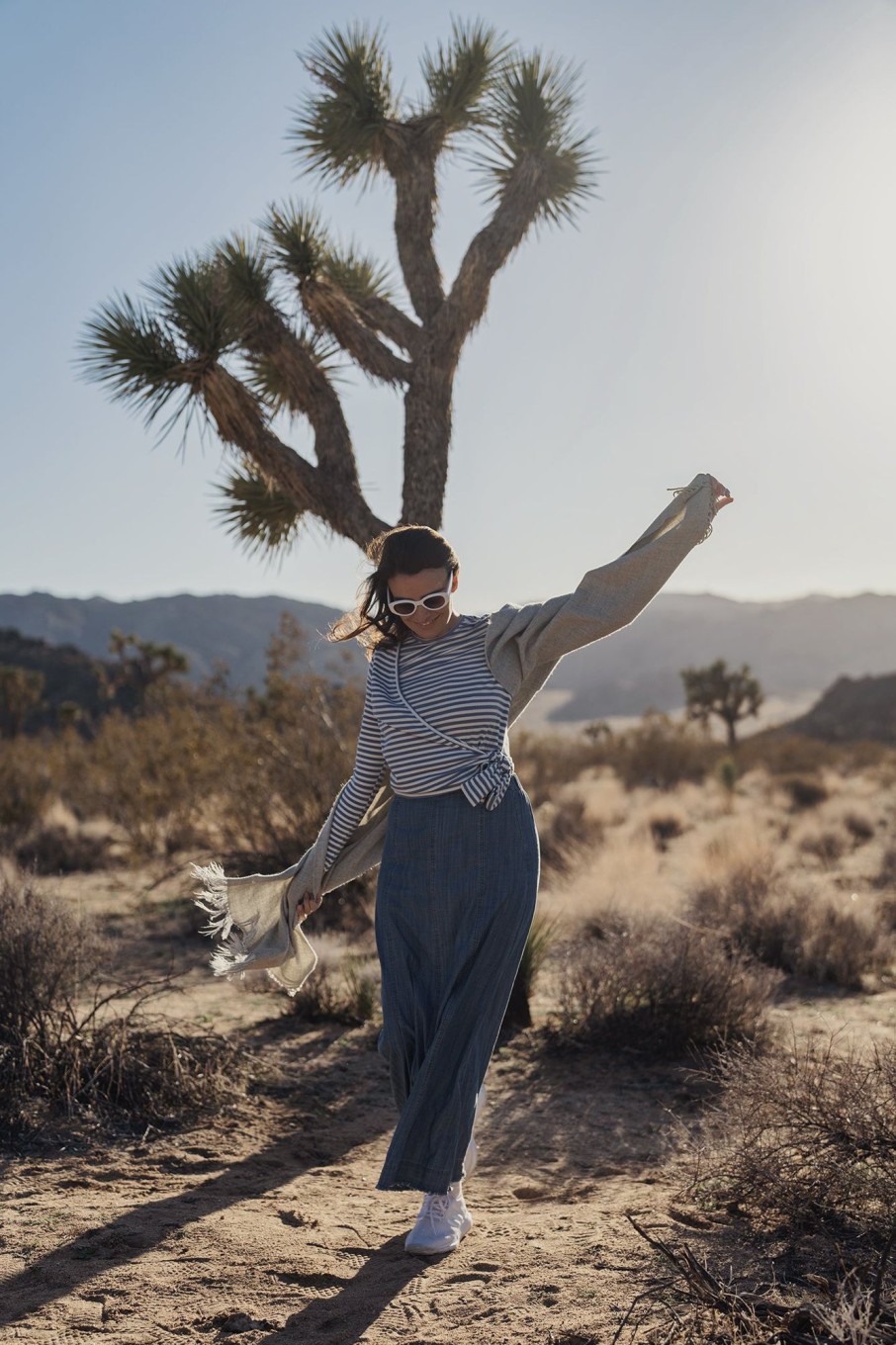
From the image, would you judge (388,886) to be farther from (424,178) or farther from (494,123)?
(494,123)

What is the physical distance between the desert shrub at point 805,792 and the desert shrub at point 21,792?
1129cm

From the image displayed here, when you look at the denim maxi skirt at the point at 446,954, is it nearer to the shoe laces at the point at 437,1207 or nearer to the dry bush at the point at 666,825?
the shoe laces at the point at 437,1207

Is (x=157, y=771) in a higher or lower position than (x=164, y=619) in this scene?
lower

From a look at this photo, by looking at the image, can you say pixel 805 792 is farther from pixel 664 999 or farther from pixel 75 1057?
pixel 75 1057

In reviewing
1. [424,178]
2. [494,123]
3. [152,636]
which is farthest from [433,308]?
[152,636]

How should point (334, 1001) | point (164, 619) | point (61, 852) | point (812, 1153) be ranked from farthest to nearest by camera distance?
1. point (164, 619)
2. point (61, 852)
3. point (334, 1001)
4. point (812, 1153)

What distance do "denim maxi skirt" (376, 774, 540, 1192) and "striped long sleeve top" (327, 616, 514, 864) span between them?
7 cm

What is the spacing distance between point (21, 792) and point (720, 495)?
39.5 ft

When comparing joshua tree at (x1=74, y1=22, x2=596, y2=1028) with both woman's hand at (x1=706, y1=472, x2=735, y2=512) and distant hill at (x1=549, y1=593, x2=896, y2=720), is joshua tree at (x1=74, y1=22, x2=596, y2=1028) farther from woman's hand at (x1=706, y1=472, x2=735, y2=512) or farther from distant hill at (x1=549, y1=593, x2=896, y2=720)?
distant hill at (x1=549, y1=593, x2=896, y2=720)

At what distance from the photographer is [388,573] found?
3387 mm

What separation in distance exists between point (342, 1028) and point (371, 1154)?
1.63 m

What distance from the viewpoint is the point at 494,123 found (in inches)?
303

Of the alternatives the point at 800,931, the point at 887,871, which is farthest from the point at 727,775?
the point at 800,931

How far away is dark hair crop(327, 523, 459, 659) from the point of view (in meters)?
3.33
